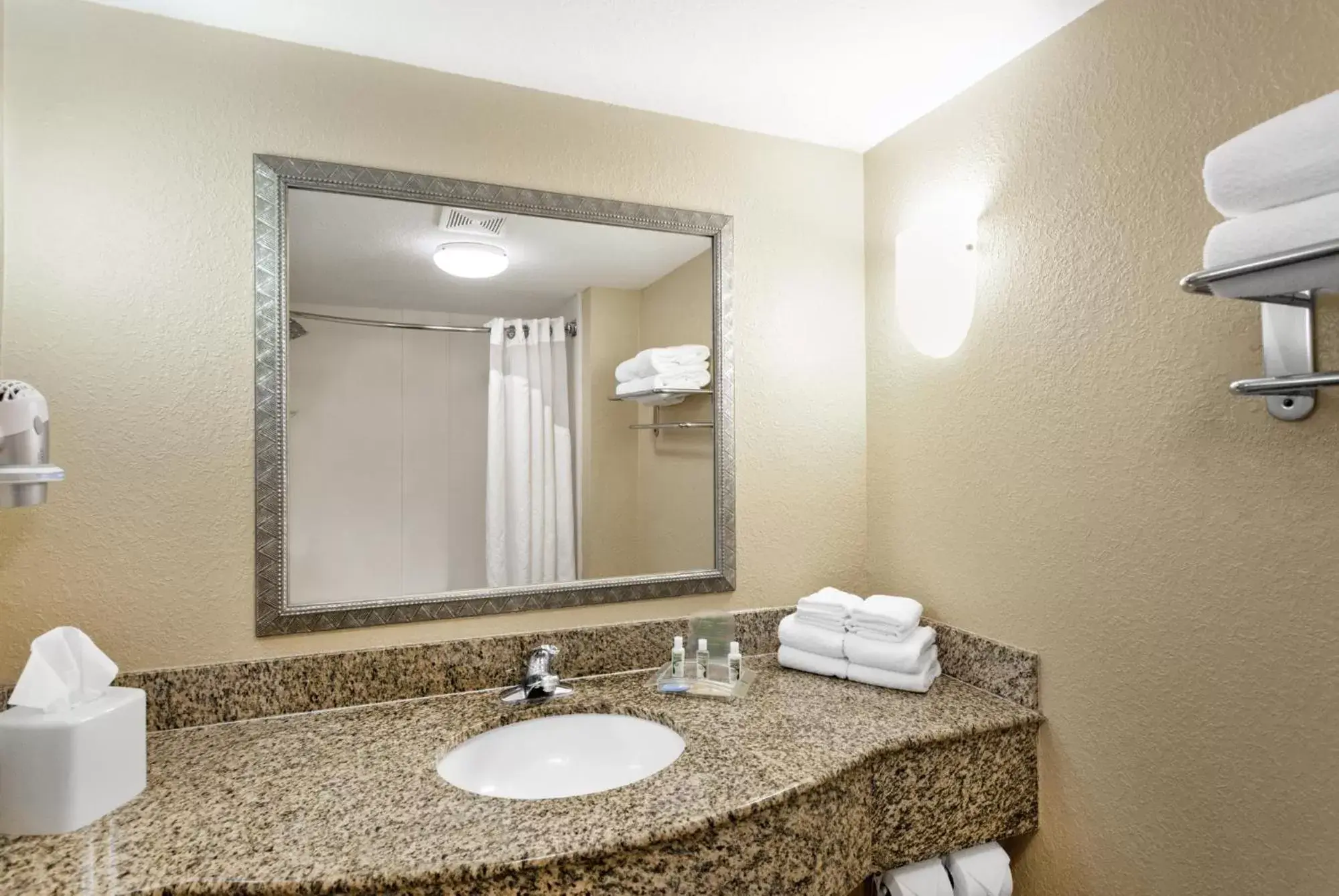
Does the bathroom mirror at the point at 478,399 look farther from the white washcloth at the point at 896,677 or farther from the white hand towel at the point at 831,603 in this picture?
the white washcloth at the point at 896,677

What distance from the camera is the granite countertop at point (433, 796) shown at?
94 centimetres

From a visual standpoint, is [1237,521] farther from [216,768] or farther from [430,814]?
[216,768]

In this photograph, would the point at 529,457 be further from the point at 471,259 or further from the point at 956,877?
the point at 956,877

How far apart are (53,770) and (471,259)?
3.74 feet

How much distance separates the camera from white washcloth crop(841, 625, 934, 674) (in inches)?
61.4

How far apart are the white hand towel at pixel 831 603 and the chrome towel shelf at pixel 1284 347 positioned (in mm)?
875

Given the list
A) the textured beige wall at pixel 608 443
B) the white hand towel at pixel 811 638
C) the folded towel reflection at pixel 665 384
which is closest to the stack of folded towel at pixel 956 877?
the white hand towel at pixel 811 638

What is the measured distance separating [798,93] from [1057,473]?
103 cm

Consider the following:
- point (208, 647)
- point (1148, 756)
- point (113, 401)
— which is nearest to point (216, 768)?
point (208, 647)

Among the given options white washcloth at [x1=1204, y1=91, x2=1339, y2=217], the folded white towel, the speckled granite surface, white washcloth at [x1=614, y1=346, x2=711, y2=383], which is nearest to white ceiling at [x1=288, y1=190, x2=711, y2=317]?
white washcloth at [x1=614, y1=346, x2=711, y2=383]

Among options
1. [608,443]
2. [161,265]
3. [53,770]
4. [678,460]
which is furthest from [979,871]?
[161,265]

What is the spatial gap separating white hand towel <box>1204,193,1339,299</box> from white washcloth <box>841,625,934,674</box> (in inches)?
35.9

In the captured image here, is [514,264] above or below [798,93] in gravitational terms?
below

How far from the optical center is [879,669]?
160cm
